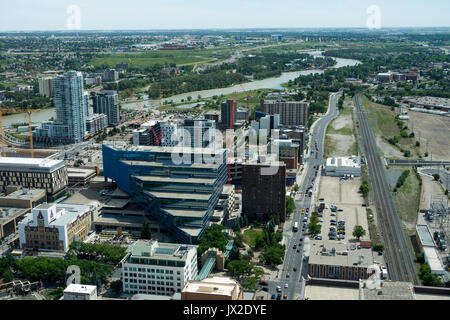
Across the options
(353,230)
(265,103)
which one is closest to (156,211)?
Answer: (353,230)

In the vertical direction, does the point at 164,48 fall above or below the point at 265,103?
above

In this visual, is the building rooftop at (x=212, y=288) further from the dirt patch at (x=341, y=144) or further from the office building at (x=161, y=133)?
the dirt patch at (x=341, y=144)

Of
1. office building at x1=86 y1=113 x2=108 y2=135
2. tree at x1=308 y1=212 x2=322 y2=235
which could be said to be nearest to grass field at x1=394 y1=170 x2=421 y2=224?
tree at x1=308 y1=212 x2=322 y2=235

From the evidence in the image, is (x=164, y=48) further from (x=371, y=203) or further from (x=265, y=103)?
(x=371, y=203)

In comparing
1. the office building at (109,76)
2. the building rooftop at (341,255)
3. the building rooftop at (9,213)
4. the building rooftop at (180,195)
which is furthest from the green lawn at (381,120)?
the office building at (109,76)

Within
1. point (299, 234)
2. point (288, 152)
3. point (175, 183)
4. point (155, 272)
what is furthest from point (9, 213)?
point (288, 152)

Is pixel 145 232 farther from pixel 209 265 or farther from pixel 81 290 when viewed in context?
pixel 81 290
